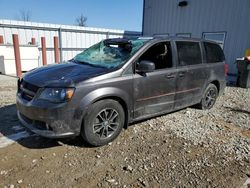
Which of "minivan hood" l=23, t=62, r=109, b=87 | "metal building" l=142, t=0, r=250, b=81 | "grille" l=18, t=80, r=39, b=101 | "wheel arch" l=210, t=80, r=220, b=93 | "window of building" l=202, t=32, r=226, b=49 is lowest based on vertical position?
"wheel arch" l=210, t=80, r=220, b=93

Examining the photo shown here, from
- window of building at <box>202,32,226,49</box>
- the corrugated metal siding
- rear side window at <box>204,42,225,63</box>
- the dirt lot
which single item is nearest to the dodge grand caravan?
rear side window at <box>204,42,225,63</box>

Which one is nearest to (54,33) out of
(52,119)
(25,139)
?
(25,139)

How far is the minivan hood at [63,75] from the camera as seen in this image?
2.96 meters

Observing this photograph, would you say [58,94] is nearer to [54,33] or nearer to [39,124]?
[39,124]

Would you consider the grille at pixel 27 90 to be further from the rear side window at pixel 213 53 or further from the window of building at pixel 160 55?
the rear side window at pixel 213 53

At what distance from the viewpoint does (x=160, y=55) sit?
4.02 m

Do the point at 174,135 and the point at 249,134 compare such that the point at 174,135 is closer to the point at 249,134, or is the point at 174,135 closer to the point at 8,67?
the point at 249,134

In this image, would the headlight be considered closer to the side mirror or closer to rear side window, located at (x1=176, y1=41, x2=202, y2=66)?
the side mirror

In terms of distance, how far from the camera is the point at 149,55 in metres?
3.82

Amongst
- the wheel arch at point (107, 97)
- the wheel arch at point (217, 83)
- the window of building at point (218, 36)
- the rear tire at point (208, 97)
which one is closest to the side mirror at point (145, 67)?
the wheel arch at point (107, 97)

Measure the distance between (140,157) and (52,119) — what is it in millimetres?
1366

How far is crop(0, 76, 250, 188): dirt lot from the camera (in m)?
2.59

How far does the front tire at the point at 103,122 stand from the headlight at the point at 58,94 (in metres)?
0.40

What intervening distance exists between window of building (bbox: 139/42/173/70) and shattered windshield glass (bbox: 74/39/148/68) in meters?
0.24
